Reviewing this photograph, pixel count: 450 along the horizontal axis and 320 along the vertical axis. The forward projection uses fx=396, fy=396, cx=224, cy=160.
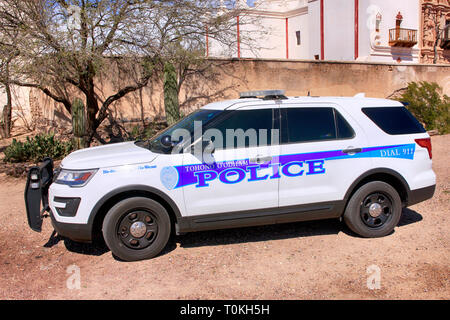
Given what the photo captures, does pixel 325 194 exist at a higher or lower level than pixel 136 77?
lower

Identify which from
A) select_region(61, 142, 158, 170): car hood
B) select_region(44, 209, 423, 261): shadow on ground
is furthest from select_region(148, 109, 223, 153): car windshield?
select_region(44, 209, 423, 261): shadow on ground

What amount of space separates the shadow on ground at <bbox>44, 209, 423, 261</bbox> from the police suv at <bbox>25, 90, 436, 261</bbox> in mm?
338

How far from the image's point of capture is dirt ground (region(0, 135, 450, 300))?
12.6ft

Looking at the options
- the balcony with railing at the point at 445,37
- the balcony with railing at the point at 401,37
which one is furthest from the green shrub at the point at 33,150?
the balcony with railing at the point at 445,37

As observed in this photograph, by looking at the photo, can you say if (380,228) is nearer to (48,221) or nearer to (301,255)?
(301,255)

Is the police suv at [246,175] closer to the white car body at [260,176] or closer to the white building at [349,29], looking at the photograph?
the white car body at [260,176]

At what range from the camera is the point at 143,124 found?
12.0 meters

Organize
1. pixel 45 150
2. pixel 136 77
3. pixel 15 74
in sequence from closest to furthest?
pixel 15 74, pixel 45 150, pixel 136 77

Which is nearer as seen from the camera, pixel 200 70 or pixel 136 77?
pixel 136 77

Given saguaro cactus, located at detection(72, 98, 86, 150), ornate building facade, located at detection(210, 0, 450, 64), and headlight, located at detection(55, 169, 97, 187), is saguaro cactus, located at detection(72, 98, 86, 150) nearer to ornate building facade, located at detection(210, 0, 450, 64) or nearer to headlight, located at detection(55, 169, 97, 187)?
headlight, located at detection(55, 169, 97, 187)

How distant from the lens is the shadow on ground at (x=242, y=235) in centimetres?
500
